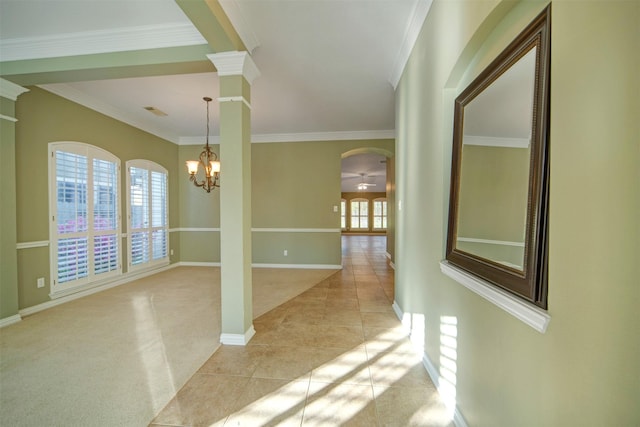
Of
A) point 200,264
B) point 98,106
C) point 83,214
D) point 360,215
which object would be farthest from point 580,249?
point 360,215

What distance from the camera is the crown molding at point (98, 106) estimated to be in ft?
11.3

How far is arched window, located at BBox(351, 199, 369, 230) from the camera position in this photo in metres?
14.6

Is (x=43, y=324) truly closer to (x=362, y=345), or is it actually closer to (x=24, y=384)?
(x=24, y=384)

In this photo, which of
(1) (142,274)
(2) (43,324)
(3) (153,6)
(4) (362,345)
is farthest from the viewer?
(1) (142,274)

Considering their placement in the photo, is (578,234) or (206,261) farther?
(206,261)

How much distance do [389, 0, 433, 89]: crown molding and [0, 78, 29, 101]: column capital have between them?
4.28 m

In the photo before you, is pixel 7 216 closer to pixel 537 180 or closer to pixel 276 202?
pixel 276 202

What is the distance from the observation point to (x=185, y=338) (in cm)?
253

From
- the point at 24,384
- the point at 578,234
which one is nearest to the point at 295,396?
the point at 578,234

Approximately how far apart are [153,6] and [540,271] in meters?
3.15

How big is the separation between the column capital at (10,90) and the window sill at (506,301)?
481 centimetres

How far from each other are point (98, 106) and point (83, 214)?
67.6 inches

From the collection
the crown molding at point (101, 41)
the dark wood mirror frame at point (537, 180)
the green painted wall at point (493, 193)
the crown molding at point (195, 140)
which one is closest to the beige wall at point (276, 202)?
the crown molding at point (195, 140)

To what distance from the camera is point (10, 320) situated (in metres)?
2.87
